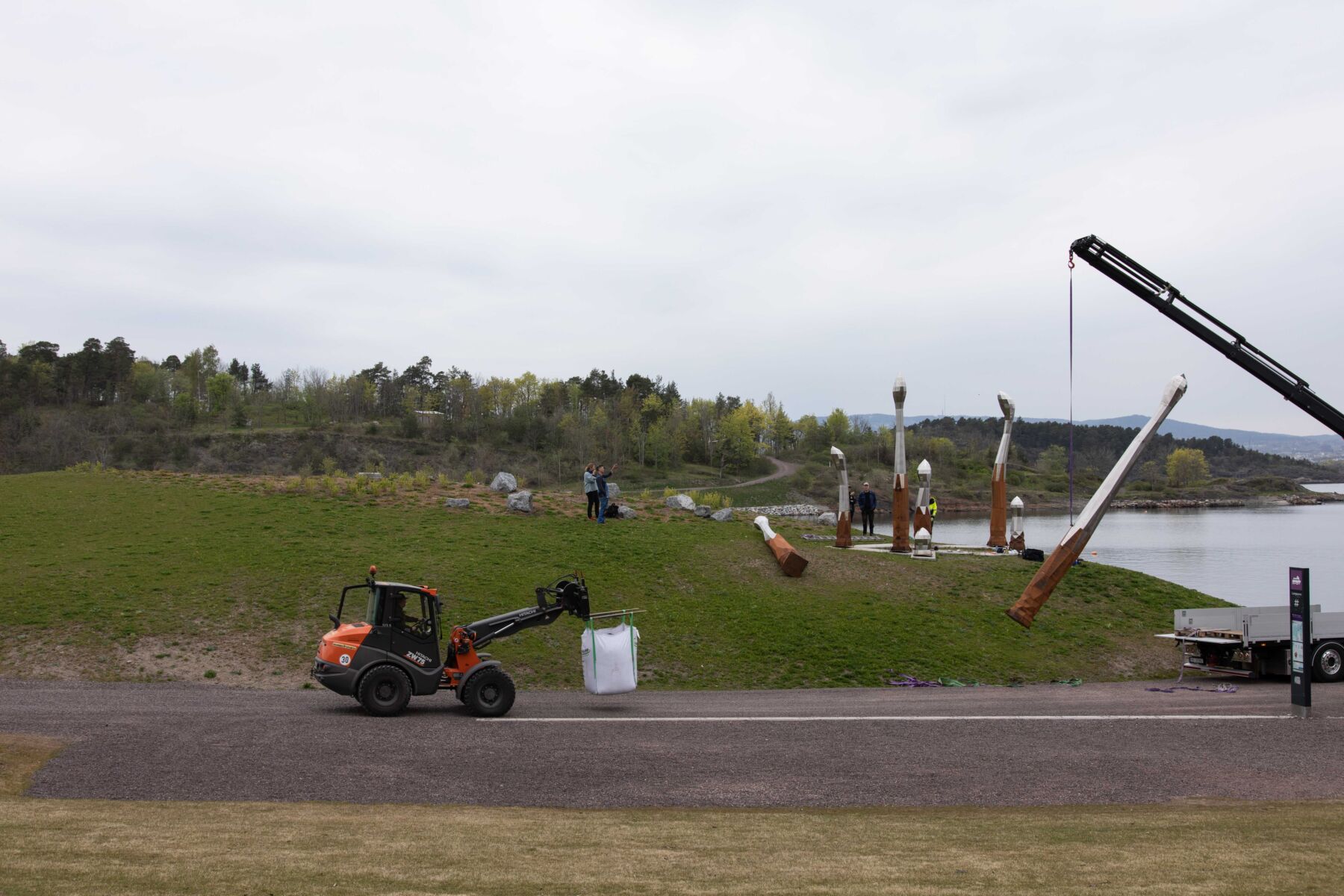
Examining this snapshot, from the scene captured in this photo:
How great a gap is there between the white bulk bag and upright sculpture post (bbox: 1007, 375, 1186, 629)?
11.6m

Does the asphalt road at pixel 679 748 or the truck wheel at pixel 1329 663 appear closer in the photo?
the asphalt road at pixel 679 748

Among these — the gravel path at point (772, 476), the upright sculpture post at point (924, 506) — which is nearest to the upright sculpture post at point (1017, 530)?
the upright sculpture post at point (924, 506)

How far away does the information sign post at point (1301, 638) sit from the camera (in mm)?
15859

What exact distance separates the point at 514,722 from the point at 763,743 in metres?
3.87

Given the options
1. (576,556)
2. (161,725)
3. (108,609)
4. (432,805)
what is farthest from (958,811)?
(108,609)

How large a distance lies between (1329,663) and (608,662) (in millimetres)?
15104

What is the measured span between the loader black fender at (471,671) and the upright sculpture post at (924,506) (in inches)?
714

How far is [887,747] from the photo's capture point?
44.0 ft

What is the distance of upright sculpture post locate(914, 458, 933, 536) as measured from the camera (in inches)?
1198

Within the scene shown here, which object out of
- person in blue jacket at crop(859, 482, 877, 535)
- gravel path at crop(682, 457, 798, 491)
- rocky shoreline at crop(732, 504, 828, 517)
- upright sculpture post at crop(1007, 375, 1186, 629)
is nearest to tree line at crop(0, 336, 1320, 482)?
gravel path at crop(682, 457, 798, 491)

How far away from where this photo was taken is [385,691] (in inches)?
574

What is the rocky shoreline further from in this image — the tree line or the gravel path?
the tree line

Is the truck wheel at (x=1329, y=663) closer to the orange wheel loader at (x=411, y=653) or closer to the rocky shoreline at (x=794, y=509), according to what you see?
the orange wheel loader at (x=411, y=653)

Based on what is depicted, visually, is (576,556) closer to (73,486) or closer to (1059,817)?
(1059,817)
